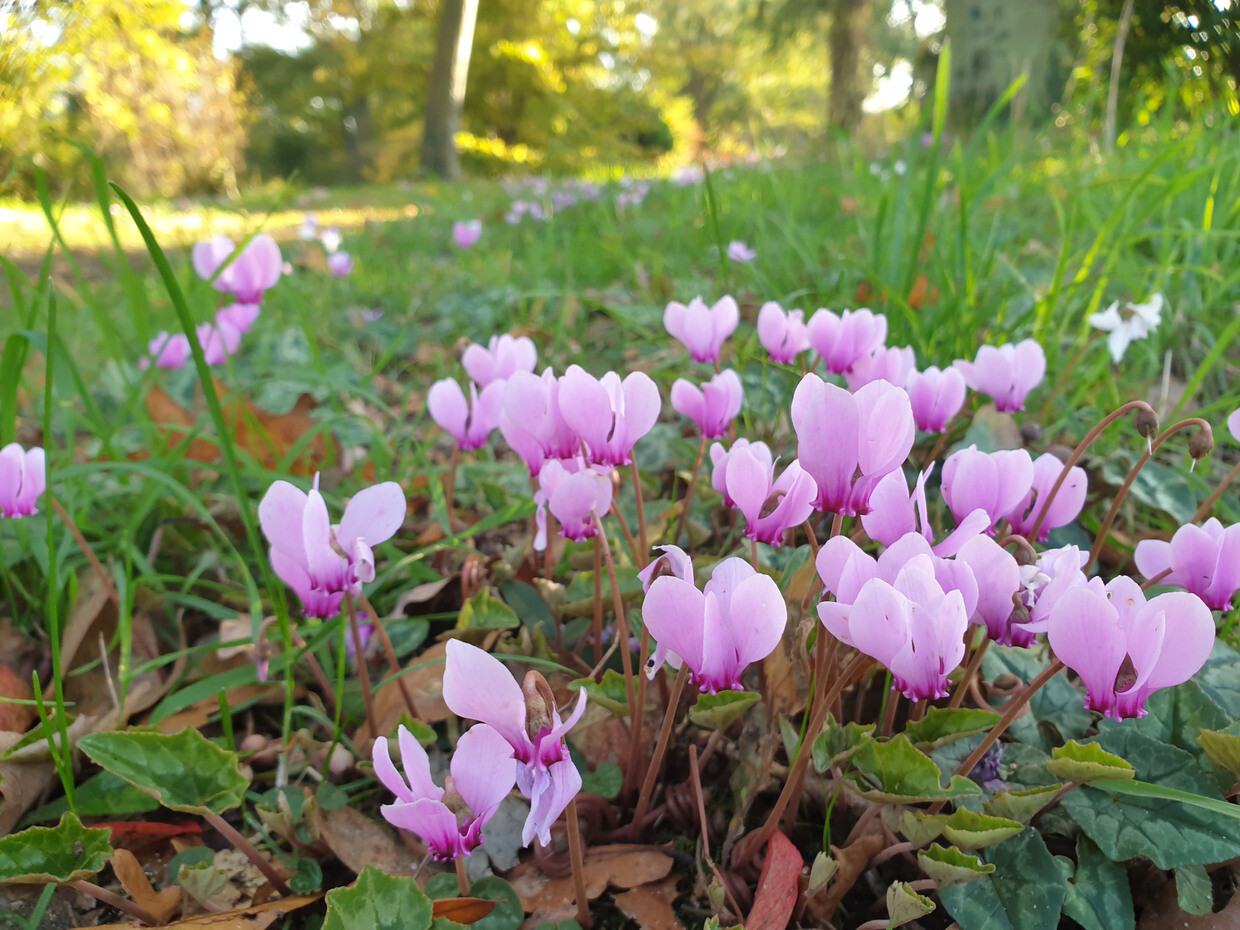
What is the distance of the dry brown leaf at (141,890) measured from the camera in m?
0.88

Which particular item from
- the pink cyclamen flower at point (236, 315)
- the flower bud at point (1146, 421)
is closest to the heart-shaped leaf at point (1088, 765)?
the flower bud at point (1146, 421)

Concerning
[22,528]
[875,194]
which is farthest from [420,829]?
[875,194]

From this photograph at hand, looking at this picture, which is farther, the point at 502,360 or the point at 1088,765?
the point at 502,360

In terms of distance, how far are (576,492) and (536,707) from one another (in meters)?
0.33

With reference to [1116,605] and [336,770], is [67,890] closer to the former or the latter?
[336,770]

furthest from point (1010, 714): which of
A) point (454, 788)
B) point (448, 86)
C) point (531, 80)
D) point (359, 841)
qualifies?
point (531, 80)

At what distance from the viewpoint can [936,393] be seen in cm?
119

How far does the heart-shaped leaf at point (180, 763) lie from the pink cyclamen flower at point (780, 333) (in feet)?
3.31

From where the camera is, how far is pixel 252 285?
190 centimetres

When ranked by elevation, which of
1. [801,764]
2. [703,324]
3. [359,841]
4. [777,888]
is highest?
[703,324]

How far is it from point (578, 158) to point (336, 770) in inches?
794

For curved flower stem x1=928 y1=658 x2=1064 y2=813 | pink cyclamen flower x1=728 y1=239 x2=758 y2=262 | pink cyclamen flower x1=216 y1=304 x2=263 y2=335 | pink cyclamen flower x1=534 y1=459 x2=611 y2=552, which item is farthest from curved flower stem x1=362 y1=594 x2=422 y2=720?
Result: pink cyclamen flower x1=728 y1=239 x2=758 y2=262

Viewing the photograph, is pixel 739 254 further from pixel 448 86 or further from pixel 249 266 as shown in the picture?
pixel 448 86

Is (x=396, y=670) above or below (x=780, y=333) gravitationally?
below
